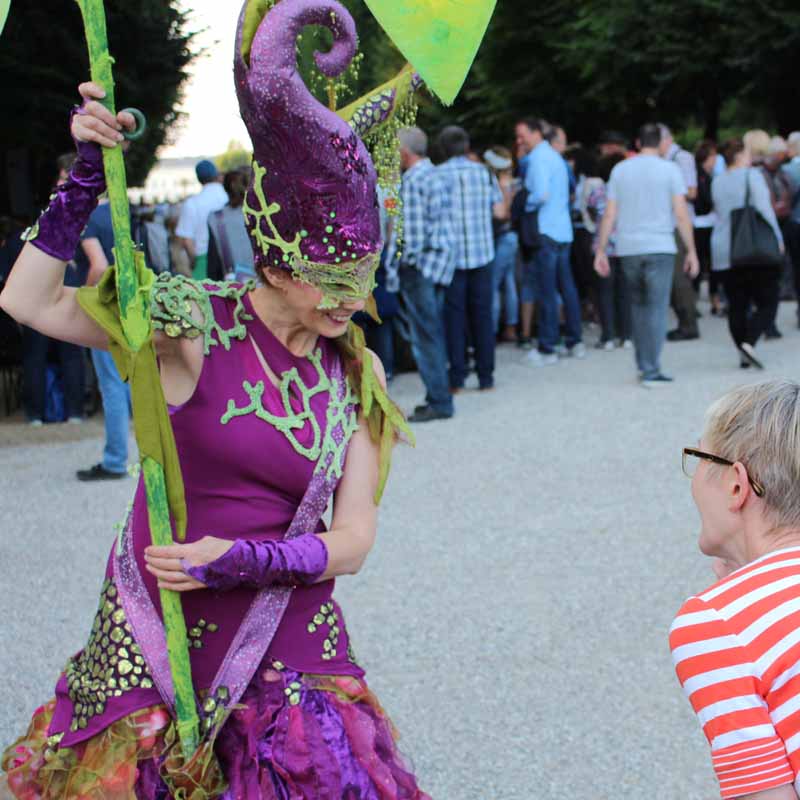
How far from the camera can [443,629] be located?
15.5ft

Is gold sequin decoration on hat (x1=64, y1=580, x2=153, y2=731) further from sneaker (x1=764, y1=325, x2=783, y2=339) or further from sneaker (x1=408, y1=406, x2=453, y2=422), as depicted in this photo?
sneaker (x1=764, y1=325, x2=783, y2=339)

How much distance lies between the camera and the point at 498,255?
10.9 meters

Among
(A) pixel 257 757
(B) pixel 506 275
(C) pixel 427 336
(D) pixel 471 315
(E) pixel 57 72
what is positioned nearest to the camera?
(A) pixel 257 757

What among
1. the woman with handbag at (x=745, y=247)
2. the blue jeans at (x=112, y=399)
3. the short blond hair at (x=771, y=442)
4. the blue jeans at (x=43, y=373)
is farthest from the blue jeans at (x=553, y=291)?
the short blond hair at (x=771, y=442)

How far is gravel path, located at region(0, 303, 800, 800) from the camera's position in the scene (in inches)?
150

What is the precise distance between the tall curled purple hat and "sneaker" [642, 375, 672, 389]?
7.19 metres

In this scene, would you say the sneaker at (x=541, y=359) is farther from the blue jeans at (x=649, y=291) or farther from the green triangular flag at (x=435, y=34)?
the green triangular flag at (x=435, y=34)

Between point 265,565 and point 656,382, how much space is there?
24.4 ft

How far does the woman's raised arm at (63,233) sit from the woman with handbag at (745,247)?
7.79 m

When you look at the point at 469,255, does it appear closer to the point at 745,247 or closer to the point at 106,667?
the point at 745,247

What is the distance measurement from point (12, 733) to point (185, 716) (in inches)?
80.4

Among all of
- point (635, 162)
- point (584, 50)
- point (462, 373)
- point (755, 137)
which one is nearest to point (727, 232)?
point (635, 162)

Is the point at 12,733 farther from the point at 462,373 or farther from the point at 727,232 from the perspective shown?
the point at 727,232

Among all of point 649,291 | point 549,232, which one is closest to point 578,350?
point 549,232
